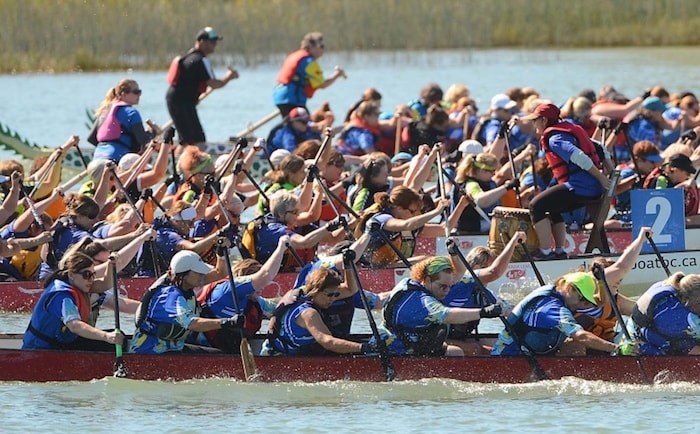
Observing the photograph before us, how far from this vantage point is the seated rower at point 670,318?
10.9 m

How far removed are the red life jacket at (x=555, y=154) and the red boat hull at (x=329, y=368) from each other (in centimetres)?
409

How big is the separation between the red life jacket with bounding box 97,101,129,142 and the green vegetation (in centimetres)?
1550

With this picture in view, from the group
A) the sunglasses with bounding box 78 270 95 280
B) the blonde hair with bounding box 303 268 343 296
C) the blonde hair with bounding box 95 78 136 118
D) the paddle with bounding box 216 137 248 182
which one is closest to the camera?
the blonde hair with bounding box 303 268 343 296

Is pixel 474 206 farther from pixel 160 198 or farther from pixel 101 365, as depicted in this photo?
pixel 101 365

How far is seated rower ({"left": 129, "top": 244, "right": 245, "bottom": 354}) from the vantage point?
1111cm

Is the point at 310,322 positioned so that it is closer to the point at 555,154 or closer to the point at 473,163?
the point at 555,154

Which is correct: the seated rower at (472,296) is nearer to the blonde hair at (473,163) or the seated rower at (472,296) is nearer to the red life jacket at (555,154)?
the red life jacket at (555,154)

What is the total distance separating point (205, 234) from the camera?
1517 centimetres

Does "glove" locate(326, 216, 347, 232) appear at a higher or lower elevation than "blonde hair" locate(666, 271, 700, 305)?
lower

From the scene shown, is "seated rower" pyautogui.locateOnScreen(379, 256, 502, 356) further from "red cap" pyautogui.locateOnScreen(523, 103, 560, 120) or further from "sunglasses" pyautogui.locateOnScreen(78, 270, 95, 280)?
"red cap" pyautogui.locateOnScreen(523, 103, 560, 120)

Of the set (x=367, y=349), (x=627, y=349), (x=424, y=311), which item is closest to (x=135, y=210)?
(x=367, y=349)

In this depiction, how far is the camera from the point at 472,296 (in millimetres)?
11805

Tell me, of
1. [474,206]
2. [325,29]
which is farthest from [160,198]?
[325,29]

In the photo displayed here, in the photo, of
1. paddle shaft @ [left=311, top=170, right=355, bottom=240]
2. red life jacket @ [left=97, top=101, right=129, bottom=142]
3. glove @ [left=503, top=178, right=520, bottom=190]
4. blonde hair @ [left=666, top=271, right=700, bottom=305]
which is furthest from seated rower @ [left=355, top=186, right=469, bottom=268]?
red life jacket @ [left=97, top=101, right=129, bottom=142]
